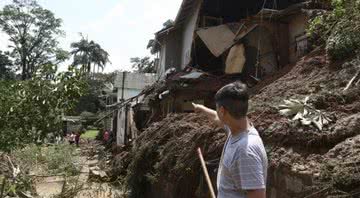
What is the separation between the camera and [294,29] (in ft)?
41.6

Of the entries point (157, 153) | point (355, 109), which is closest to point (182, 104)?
point (157, 153)

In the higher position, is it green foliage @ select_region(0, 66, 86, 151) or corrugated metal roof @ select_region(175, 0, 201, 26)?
corrugated metal roof @ select_region(175, 0, 201, 26)

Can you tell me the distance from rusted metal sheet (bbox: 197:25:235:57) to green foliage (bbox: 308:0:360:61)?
5.06 meters

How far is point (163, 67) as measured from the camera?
821 inches

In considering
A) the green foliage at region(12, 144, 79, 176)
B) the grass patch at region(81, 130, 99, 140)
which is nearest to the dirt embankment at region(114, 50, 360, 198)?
the green foliage at region(12, 144, 79, 176)

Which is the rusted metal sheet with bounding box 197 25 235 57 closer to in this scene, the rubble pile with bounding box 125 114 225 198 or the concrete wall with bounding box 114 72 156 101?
the rubble pile with bounding box 125 114 225 198

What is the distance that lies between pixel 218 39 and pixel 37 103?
789 cm

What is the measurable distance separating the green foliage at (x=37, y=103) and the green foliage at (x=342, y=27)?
205 inches

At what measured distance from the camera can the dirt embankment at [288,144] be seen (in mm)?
4539

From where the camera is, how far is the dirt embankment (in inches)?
179

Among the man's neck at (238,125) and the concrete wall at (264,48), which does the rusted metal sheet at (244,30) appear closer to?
the concrete wall at (264,48)

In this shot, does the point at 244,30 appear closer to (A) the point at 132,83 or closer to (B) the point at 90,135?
(A) the point at 132,83

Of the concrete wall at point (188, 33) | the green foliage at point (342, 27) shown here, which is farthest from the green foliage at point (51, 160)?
the green foliage at point (342, 27)

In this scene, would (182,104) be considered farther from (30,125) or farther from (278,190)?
(278,190)
